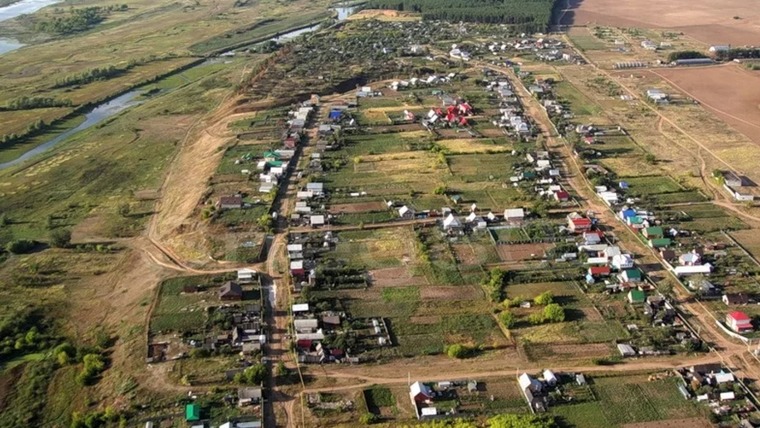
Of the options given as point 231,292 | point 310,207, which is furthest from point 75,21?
point 231,292

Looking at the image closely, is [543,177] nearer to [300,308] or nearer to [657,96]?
[300,308]

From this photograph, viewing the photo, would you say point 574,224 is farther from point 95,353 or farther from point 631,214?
point 95,353

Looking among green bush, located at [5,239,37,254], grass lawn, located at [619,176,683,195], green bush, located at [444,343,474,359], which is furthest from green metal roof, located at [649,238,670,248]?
green bush, located at [5,239,37,254]

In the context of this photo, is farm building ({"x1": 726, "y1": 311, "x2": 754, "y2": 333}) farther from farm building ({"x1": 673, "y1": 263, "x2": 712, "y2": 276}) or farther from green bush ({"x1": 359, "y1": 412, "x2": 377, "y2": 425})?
green bush ({"x1": 359, "y1": 412, "x2": 377, "y2": 425})

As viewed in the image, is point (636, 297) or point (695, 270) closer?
point (636, 297)

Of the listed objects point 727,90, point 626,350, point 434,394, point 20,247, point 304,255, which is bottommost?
point 727,90
